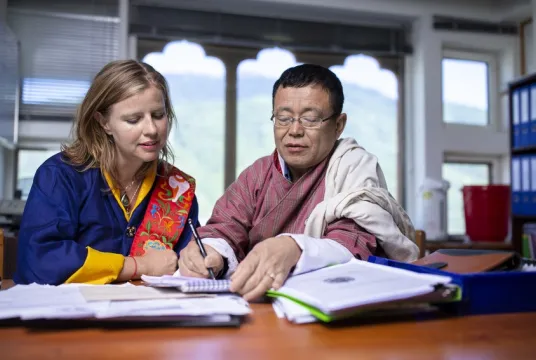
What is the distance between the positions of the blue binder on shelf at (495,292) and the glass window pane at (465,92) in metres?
3.73

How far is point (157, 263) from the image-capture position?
122cm

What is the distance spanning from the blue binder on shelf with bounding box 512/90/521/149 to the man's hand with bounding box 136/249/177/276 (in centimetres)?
265

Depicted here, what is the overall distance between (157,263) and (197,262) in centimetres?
19

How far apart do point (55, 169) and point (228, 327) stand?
2.97ft

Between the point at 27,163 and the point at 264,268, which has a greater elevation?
the point at 27,163

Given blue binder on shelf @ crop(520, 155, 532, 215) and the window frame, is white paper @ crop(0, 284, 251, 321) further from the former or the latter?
the window frame

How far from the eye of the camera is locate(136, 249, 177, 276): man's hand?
1.20 meters

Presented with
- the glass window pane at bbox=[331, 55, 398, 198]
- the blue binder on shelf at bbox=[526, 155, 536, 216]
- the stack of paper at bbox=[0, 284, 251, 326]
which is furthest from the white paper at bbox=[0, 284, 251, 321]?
the glass window pane at bbox=[331, 55, 398, 198]

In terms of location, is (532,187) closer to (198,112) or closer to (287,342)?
(198,112)

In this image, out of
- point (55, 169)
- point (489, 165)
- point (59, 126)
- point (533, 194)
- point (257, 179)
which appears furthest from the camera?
point (489, 165)

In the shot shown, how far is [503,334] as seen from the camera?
616mm

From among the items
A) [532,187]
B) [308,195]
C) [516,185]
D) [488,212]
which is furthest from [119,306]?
[488,212]

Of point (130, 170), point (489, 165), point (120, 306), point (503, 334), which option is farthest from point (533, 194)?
point (120, 306)

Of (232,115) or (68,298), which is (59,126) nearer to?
(232,115)
